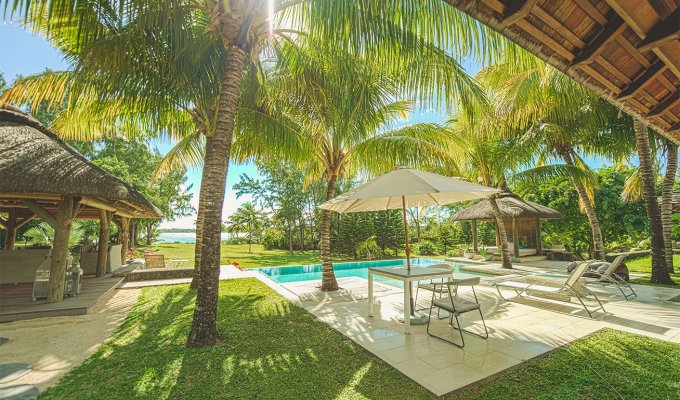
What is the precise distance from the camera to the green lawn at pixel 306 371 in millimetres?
3145

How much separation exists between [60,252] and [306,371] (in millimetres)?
6430

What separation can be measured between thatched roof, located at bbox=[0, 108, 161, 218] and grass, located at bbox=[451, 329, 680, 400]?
25.0 ft

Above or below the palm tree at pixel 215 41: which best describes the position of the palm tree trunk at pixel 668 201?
below

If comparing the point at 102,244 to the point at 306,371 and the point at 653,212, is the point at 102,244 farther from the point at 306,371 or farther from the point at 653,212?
the point at 653,212

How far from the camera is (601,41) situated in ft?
6.54

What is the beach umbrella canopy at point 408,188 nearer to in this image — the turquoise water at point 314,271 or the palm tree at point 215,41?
the palm tree at point 215,41

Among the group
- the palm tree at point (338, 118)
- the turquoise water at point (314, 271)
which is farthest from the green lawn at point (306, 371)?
the turquoise water at point (314, 271)

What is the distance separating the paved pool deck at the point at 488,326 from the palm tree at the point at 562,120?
498 centimetres

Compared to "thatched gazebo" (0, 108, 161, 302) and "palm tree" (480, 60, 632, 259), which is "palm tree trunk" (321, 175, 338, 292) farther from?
"palm tree" (480, 60, 632, 259)

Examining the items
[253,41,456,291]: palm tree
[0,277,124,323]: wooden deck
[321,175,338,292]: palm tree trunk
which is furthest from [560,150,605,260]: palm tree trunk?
[0,277,124,323]: wooden deck

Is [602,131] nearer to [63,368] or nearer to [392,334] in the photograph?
[392,334]

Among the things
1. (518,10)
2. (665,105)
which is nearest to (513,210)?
(665,105)

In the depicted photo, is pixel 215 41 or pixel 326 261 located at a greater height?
pixel 215 41

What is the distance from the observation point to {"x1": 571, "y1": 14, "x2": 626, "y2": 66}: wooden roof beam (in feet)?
6.21
